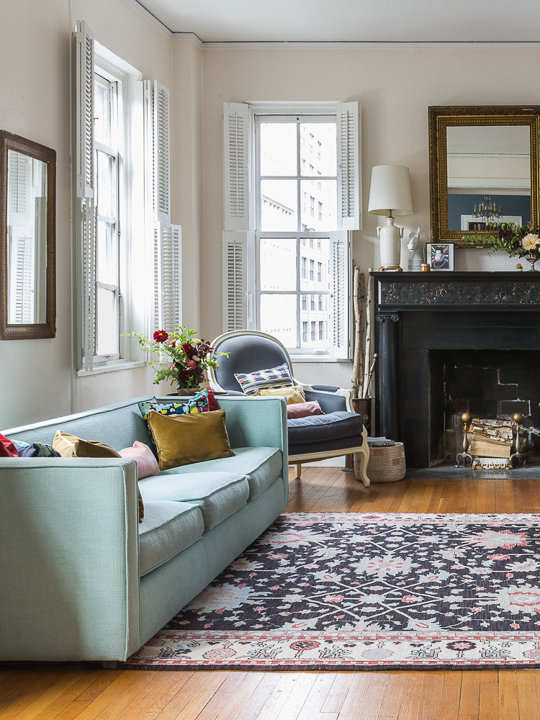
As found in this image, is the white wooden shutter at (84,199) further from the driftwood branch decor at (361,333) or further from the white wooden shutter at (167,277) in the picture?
the driftwood branch decor at (361,333)

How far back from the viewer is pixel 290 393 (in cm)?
520

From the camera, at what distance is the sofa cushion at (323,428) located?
482 centimetres

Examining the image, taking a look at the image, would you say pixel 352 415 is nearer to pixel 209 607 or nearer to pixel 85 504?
pixel 209 607

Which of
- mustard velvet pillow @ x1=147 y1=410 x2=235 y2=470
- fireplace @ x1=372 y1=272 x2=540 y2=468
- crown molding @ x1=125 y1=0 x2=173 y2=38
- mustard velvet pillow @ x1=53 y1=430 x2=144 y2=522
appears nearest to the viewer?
mustard velvet pillow @ x1=53 y1=430 x2=144 y2=522

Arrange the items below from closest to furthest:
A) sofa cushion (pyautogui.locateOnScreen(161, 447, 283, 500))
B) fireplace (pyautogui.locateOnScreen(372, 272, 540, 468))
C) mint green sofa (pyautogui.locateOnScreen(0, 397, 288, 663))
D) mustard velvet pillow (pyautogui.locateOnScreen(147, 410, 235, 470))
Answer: mint green sofa (pyautogui.locateOnScreen(0, 397, 288, 663))
sofa cushion (pyautogui.locateOnScreen(161, 447, 283, 500))
mustard velvet pillow (pyautogui.locateOnScreen(147, 410, 235, 470))
fireplace (pyautogui.locateOnScreen(372, 272, 540, 468))

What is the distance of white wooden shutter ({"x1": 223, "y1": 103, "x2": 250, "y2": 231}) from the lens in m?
5.98

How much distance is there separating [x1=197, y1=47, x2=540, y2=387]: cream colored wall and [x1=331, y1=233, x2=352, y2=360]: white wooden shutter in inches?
4.3

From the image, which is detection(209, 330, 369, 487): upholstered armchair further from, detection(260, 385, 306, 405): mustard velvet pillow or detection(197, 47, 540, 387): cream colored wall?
detection(197, 47, 540, 387): cream colored wall

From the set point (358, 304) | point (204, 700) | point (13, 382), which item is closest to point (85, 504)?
point (204, 700)

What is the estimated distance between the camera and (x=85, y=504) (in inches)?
93.0

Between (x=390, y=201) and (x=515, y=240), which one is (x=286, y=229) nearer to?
(x=390, y=201)

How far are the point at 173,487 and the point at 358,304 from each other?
3.14 m

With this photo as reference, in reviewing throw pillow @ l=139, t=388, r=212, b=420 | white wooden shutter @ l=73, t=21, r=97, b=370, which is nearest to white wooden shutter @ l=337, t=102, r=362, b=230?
white wooden shutter @ l=73, t=21, r=97, b=370

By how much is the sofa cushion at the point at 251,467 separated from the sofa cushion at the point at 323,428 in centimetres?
69
